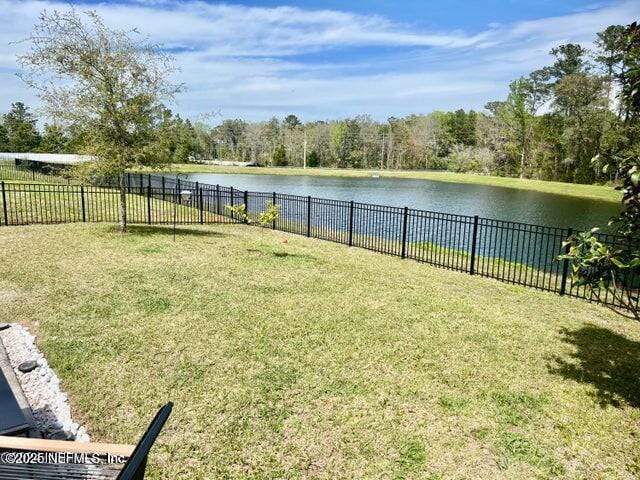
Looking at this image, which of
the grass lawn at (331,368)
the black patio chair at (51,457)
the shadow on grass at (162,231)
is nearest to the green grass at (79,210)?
the shadow on grass at (162,231)

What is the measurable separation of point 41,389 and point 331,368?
2881 millimetres

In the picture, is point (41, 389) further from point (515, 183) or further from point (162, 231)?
point (515, 183)

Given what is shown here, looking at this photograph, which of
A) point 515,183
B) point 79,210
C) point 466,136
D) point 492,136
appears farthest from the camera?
point 466,136

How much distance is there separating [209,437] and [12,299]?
4.74 m

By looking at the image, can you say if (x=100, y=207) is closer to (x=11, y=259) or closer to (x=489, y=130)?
(x=11, y=259)

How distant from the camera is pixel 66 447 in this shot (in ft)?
7.47

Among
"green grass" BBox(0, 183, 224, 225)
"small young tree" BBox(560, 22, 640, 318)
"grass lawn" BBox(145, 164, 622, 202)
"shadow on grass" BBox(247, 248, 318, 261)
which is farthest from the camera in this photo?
"grass lawn" BBox(145, 164, 622, 202)

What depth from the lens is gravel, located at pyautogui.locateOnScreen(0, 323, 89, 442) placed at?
357cm

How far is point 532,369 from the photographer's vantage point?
5.10m

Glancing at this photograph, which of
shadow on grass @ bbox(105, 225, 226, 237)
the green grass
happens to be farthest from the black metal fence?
shadow on grass @ bbox(105, 225, 226, 237)

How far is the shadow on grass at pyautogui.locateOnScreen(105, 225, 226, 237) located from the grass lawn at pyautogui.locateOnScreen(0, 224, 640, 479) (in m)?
3.48

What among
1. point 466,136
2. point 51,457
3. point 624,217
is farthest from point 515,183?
point 51,457

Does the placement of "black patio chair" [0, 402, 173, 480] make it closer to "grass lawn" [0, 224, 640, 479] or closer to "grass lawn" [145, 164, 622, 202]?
"grass lawn" [0, 224, 640, 479]

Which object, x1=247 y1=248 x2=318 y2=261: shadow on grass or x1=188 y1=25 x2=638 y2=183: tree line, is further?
x1=188 y1=25 x2=638 y2=183: tree line
